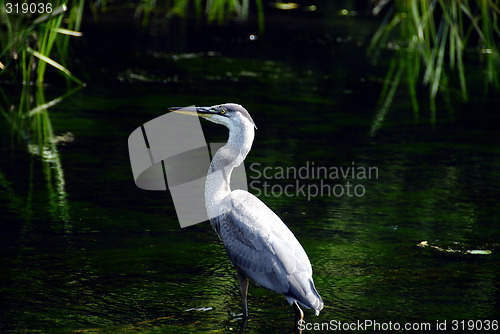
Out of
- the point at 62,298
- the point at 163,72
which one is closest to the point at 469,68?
the point at 163,72

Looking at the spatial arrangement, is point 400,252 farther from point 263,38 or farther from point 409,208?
point 263,38

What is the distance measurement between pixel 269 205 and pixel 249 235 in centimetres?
229

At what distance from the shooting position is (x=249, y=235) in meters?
4.55

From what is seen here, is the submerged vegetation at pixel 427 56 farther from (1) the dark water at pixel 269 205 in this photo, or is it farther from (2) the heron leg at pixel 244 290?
(2) the heron leg at pixel 244 290

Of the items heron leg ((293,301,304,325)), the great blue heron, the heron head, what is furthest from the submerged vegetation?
heron leg ((293,301,304,325))

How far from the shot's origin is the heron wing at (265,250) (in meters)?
4.34

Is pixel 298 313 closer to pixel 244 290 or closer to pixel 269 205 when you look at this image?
pixel 244 290

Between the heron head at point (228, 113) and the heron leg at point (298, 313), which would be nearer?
the heron leg at point (298, 313)

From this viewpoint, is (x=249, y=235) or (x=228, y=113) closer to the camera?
(x=249, y=235)

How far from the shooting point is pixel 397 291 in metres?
5.10

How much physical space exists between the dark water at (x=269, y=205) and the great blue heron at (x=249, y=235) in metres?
0.31

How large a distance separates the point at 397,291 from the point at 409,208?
1810 mm

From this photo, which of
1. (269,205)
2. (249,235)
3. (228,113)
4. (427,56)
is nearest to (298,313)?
(249,235)

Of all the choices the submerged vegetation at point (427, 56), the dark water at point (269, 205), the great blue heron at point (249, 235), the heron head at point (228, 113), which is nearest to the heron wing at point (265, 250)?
the great blue heron at point (249, 235)
